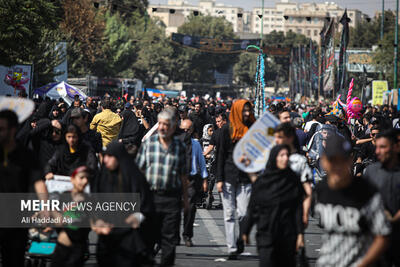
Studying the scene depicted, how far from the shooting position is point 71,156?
324 inches

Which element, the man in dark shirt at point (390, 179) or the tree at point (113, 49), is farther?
the tree at point (113, 49)

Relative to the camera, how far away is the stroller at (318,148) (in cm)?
1287

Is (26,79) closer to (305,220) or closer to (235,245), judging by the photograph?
(235,245)

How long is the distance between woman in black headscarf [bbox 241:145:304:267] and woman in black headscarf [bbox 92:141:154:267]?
3.31ft

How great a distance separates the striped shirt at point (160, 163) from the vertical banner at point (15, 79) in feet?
61.2

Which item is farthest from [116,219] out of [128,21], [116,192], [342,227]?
[128,21]

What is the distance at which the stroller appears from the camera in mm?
12867

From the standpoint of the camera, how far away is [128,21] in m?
92.8

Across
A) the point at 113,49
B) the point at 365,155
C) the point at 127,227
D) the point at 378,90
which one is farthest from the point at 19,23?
the point at 113,49

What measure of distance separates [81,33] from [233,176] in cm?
4780

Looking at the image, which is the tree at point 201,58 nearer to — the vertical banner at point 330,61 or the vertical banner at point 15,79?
the vertical banner at point 330,61

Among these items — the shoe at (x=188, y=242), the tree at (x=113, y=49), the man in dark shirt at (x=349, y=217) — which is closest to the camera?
the man in dark shirt at (x=349, y=217)

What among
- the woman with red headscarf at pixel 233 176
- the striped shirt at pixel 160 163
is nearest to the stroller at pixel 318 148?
the woman with red headscarf at pixel 233 176

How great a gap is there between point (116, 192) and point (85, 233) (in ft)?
1.81
